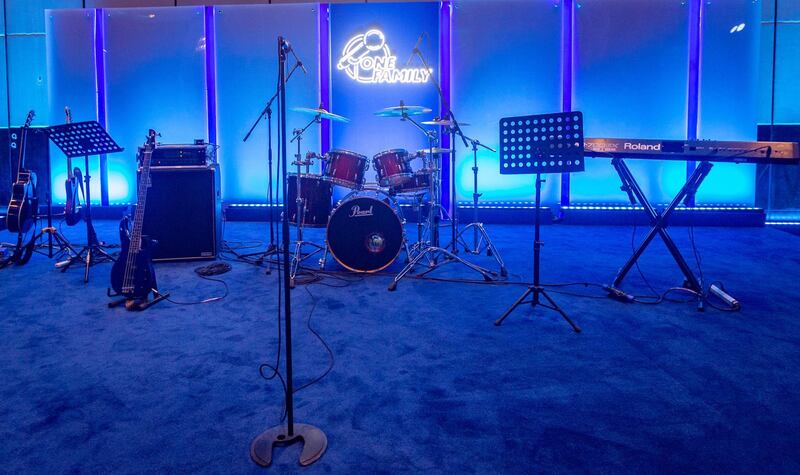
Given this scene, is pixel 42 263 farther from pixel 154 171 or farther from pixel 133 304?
pixel 133 304

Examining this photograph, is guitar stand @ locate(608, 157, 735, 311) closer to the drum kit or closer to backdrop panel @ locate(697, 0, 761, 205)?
the drum kit

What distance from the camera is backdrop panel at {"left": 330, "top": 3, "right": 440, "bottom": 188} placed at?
855 centimetres

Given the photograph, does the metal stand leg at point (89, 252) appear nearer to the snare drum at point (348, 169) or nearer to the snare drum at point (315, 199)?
the snare drum at point (315, 199)

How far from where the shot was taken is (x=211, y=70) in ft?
29.2

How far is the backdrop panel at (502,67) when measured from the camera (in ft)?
27.8

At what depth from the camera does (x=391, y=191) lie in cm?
517

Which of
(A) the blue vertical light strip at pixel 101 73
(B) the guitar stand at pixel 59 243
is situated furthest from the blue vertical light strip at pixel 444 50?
(A) the blue vertical light strip at pixel 101 73

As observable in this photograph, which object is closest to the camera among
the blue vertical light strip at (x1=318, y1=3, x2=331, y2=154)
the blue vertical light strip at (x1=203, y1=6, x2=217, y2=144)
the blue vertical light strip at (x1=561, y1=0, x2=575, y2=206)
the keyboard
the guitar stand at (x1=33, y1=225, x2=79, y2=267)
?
the keyboard

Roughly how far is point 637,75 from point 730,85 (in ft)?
4.51

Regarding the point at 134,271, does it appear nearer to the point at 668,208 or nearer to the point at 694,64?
the point at 668,208

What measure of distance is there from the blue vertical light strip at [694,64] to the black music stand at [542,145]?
572 centimetres

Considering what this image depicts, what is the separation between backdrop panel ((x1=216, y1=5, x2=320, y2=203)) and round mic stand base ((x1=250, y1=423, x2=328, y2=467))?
7038 mm

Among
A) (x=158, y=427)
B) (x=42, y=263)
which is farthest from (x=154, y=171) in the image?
(x=158, y=427)

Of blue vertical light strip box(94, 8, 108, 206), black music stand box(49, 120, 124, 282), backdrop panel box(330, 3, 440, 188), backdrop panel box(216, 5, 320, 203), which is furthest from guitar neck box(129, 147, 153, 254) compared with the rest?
blue vertical light strip box(94, 8, 108, 206)
